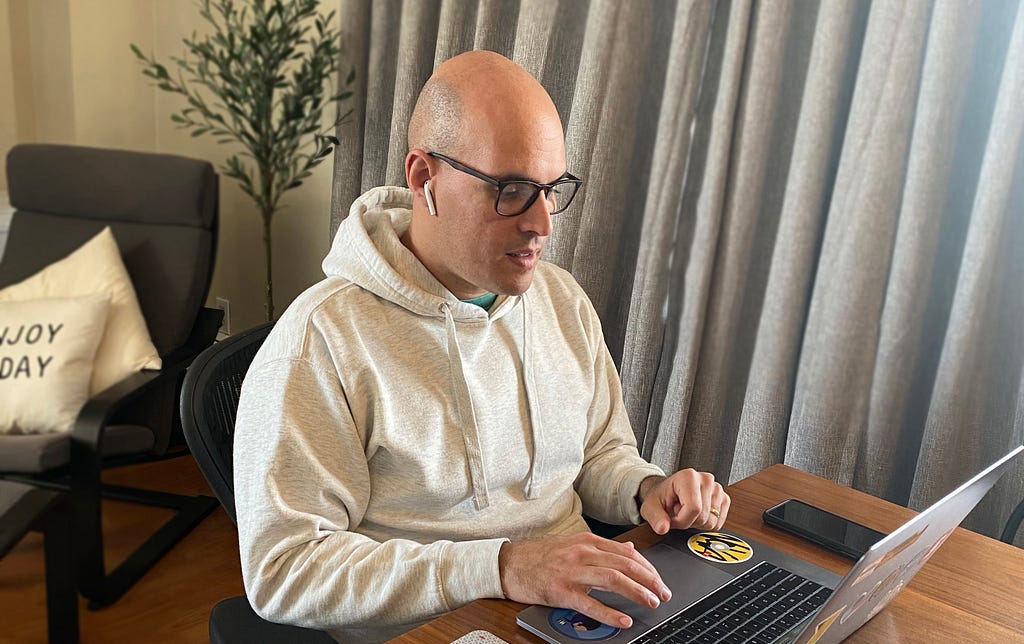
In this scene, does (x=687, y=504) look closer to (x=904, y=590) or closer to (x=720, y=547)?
(x=720, y=547)

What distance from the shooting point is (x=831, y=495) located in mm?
1324

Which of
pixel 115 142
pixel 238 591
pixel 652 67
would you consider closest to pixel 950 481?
pixel 652 67

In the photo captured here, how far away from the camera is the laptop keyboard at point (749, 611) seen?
3.04ft

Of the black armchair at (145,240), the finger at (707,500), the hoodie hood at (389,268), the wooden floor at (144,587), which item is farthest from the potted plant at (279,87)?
the finger at (707,500)

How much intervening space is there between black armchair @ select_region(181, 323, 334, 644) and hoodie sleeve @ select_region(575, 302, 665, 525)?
492 millimetres

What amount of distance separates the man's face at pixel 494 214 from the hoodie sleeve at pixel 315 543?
248 millimetres

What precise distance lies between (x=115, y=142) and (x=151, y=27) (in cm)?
47

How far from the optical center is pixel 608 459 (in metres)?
1.41

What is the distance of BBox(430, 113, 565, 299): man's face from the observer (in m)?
1.15

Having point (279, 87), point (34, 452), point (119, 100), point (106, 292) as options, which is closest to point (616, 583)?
point (34, 452)

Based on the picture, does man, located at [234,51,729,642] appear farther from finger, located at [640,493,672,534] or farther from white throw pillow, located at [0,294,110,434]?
white throw pillow, located at [0,294,110,434]

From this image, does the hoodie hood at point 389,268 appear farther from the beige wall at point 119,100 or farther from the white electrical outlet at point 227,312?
the white electrical outlet at point 227,312

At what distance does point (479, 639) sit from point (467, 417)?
0.35 m

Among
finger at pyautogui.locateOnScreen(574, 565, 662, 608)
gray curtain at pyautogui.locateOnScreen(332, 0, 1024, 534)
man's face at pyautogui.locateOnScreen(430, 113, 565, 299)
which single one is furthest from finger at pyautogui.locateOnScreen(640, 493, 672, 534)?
gray curtain at pyautogui.locateOnScreen(332, 0, 1024, 534)
